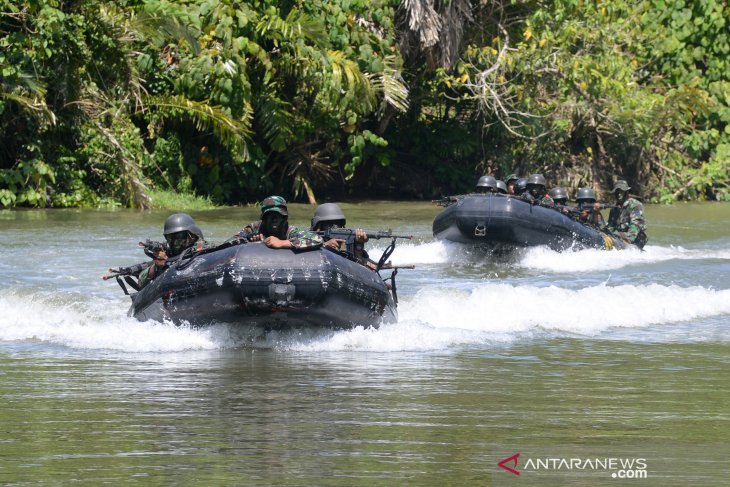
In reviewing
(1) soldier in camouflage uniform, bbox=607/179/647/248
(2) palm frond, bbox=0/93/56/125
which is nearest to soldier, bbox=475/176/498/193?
(1) soldier in camouflage uniform, bbox=607/179/647/248

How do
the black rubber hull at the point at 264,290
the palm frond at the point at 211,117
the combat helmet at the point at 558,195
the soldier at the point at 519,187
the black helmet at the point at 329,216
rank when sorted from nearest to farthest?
1. the black rubber hull at the point at 264,290
2. the black helmet at the point at 329,216
3. the soldier at the point at 519,187
4. the combat helmet at the point at 558,195
5. the palm frond at the point at 211,117

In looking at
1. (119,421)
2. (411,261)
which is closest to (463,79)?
(411,261)

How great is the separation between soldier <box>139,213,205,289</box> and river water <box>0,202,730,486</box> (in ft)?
1.60

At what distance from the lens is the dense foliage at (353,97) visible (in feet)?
74.6

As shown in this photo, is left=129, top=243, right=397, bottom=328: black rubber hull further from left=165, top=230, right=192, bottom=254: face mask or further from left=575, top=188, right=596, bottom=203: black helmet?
left=575, top=188, right=596, bottom=203: black helmet

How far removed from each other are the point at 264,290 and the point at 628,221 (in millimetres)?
11882

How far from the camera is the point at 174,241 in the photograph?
11.6 m

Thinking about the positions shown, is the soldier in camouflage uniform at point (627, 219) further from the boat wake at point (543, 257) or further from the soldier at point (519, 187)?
the soldier at point (519, 187)

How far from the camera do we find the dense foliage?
896 inches

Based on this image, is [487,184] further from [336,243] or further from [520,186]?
[336,243]

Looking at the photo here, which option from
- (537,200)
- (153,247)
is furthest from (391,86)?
(153,247)

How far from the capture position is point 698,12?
30.7 meters

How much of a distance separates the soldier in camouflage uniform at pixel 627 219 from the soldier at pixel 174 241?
399 inches

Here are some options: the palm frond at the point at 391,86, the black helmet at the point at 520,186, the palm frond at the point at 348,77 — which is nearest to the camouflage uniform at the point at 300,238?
the black helmet at the point at 520,186
